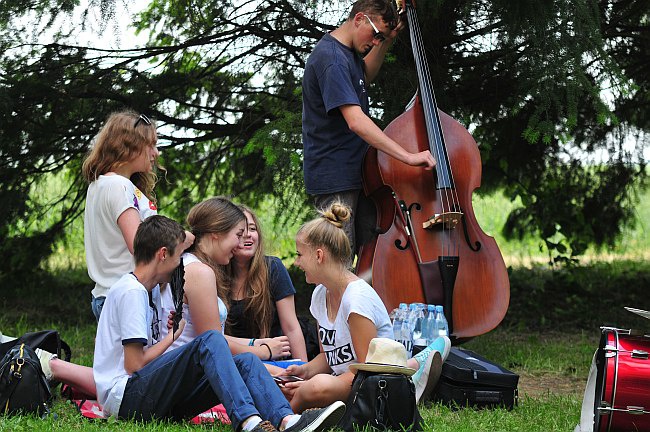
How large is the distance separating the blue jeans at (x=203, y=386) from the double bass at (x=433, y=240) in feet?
3.41

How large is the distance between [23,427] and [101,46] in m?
3.10

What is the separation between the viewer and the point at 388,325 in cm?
354

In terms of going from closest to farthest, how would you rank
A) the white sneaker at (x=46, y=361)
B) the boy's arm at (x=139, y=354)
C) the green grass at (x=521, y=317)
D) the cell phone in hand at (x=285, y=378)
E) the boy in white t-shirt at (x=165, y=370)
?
the boy in white t-shirt at (x=165, y=370) < the boy's arm at (x=139, y=354) < the green grass at (x=521, y=317) < the cell phone in hand at (x=285, y=378) < the white sneaker at (x=46, y=361)

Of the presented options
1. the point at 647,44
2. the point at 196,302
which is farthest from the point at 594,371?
the point at 647,44

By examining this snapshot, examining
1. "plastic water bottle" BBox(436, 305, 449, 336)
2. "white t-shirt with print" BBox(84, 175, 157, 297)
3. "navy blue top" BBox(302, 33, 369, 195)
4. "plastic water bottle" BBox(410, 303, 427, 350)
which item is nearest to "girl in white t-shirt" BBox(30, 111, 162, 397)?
"white t-shirt with print" BBox(84, 175, 157, 297)

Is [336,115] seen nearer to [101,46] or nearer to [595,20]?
[595,20]

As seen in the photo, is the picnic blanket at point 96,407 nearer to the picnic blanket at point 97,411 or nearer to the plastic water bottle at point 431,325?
the picnic blanket at point 97,411

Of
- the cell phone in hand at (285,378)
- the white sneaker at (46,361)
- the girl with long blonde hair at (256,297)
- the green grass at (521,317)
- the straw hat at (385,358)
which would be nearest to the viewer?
the straw hat at (385,358)

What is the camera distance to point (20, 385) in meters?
3.45

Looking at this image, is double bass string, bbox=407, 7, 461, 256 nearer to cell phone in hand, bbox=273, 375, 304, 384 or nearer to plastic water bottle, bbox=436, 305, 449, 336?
plastic water bottle, bbox=436, 305, 449, 336

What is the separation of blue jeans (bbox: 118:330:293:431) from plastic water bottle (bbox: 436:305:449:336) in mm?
1066

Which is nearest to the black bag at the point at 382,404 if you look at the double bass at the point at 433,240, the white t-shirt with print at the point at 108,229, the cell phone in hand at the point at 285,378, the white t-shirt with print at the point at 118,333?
the cell phone in hand at the point at 285,378

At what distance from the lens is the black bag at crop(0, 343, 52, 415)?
342cm

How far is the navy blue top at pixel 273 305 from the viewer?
4.21 metres
